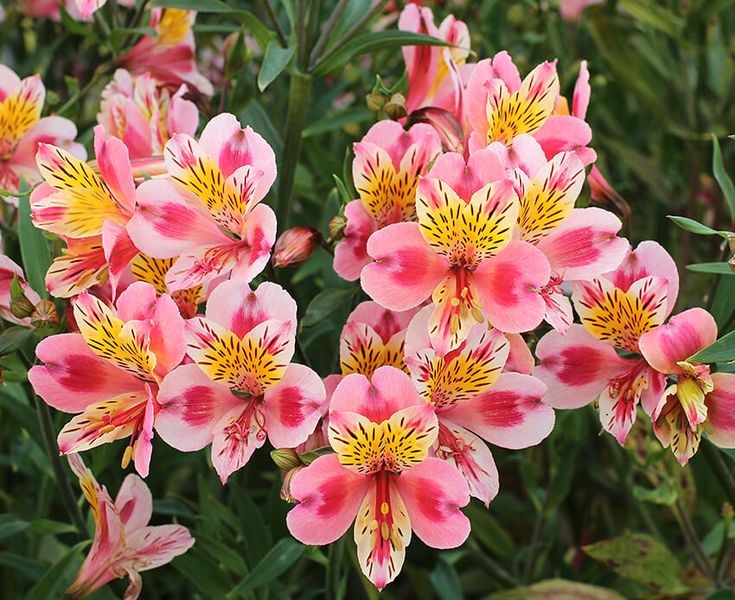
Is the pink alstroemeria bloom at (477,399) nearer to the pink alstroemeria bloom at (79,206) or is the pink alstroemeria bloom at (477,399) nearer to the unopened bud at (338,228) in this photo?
the unopened bud at (338,228)

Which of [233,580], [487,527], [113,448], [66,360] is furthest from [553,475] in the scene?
[66,360]

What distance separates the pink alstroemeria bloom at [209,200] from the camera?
0.68 metres

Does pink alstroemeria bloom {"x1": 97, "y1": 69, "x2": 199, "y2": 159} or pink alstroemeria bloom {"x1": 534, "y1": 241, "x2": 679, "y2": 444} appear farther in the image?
pink alstroemeria bloom {"x1": 97, "y1": 69, "x2": 199, "y2": 159}

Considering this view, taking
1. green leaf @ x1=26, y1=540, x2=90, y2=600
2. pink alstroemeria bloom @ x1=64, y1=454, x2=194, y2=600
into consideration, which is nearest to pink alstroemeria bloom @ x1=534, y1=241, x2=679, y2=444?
pink alstroemeria bloom @ x1=64, y1=454, x2=194, y2=600

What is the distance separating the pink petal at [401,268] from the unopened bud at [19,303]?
28cm

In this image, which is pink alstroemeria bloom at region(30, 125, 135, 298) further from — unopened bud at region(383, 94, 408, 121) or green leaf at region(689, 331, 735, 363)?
green leaf at region(689, 331, 735, 363)

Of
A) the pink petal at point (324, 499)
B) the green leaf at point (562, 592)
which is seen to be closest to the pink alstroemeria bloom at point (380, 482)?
the pink petal at point (324, 499)

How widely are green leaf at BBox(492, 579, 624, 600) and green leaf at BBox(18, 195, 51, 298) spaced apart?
2.04 feet

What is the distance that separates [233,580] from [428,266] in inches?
20.8

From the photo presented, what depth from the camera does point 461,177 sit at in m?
0.67

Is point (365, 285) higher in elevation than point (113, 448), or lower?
higher

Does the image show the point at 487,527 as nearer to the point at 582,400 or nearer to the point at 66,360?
the point at 582,400

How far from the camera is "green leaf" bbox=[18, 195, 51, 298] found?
2.65ft

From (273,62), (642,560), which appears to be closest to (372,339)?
(273,62)
